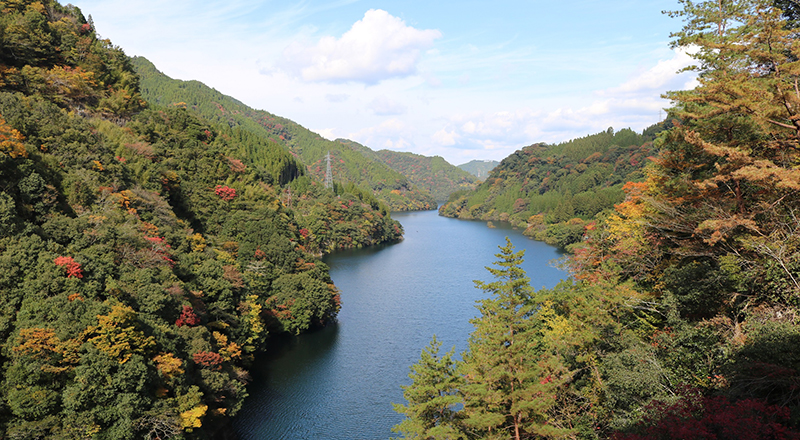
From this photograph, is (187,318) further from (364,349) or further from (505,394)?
(505,394)

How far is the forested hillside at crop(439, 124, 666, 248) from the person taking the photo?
96.9 metres

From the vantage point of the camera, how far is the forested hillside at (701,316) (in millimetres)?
12219

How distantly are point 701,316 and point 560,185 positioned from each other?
12412cm

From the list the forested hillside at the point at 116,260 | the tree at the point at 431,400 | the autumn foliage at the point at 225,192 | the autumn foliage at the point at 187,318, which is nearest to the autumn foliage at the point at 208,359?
the forested hillside at the point at 116,260

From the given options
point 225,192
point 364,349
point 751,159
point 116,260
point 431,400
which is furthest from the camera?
point 225,192

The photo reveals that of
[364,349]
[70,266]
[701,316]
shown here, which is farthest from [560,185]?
[70,266]

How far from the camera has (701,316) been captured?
17.2m

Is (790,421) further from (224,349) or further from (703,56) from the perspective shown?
(224,349)

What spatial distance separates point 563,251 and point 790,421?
2835 inches

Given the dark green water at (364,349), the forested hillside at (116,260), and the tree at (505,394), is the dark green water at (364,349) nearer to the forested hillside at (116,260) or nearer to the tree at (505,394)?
the forested hillside at (116,260)

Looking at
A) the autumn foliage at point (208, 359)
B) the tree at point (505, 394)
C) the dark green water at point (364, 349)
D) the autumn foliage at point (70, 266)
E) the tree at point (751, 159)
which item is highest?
the tree at point (751, 159)

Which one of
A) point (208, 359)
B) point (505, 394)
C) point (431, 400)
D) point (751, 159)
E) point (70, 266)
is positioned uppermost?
point (751, 159)

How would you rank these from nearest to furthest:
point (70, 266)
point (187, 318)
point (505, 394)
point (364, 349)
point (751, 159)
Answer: point (751, 159)
point (505, 394)
point (70, 266)
point (187, 318)
point (364, 349)

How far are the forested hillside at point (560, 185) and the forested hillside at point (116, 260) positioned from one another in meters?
62.3
